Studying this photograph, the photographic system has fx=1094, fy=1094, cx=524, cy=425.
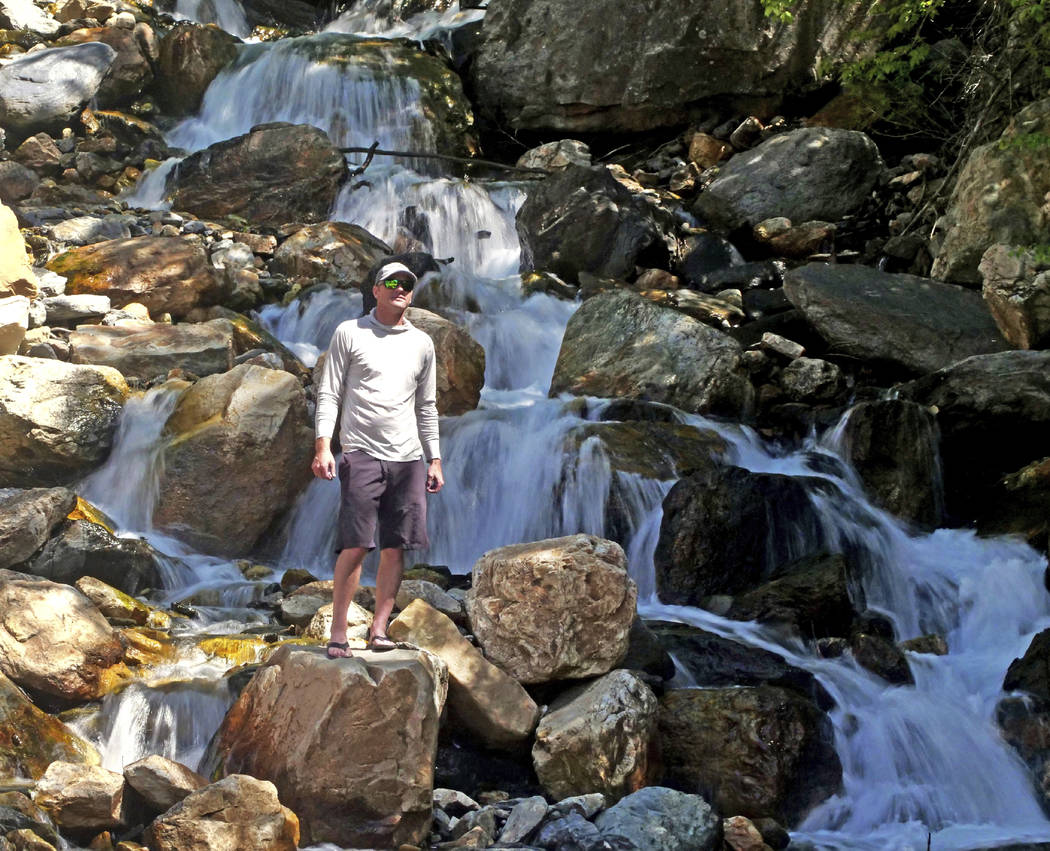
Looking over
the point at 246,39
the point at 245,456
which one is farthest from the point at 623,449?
the point at 246,39

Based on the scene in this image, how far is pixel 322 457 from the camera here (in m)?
4.60

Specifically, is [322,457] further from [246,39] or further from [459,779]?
[246,39]

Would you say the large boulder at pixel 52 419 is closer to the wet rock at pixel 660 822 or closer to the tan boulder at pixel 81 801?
the tan boulder at pixel 81 801

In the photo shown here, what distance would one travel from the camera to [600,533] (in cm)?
811

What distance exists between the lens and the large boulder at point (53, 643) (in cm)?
514

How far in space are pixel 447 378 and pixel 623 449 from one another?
68.7 inches

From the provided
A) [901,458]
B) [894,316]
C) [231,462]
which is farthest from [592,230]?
[231,462]

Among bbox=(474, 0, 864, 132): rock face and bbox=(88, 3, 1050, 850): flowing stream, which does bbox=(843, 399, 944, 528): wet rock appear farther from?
bbox=(474, 0, 864, 132): rock face

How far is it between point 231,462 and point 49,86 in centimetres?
915

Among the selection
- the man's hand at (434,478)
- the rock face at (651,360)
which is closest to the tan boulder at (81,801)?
the man's hand at (434,478)

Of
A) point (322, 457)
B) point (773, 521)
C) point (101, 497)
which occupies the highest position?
point (322, 457)

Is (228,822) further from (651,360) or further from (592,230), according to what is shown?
(592,230)

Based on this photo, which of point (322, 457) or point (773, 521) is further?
point (773, 521)

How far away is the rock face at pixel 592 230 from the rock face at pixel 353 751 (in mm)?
8658
